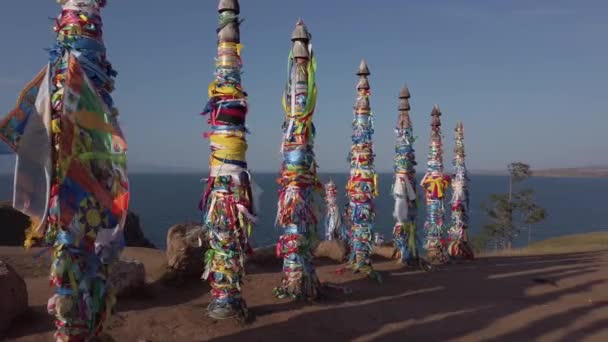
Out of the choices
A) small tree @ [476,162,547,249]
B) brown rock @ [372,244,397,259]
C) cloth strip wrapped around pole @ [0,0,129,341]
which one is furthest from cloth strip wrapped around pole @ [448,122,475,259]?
small tree @ [476,162,547,249]

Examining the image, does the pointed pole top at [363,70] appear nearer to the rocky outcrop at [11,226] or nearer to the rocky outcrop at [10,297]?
the rocky outcrop at [10,297]

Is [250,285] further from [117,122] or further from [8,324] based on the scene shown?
[117,122]

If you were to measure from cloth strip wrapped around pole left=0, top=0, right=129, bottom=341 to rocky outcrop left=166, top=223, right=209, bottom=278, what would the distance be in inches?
183

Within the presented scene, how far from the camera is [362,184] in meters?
11.0

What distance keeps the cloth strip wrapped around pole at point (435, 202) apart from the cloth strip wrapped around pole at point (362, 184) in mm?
4705

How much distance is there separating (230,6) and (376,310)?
5615 mm

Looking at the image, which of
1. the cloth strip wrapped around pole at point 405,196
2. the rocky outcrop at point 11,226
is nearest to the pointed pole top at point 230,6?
the cloth strip wrapped around pole at point 405,196

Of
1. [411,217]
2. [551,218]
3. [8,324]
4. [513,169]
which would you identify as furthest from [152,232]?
[551,218]

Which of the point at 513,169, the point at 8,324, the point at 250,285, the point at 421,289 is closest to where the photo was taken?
the point at 8,324

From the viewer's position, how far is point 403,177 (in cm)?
1303

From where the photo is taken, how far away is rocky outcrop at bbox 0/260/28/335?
19.5 ft

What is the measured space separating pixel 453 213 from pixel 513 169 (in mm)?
28459

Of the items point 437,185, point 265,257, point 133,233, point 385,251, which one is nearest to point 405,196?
point 437,185

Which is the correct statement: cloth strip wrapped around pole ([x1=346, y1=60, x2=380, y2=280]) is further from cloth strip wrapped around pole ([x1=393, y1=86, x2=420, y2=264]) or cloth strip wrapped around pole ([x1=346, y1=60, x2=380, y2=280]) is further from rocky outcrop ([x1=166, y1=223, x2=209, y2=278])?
rocky outcrop ([x1=166, y1=223, x2=209, y2=278])
